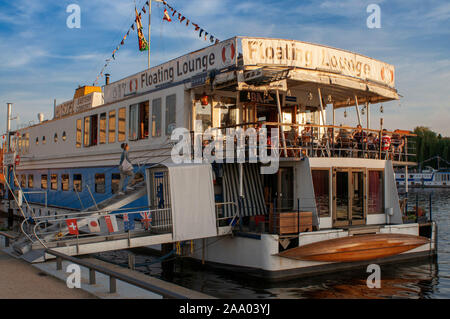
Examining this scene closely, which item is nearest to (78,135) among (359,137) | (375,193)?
(359,137)

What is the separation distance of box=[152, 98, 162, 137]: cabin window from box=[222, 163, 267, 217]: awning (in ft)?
11.5

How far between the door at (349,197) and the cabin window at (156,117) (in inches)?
265

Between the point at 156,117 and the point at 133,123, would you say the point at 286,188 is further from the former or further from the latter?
the point at 133,123

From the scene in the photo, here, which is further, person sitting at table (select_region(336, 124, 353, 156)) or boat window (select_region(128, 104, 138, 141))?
boat window (select_region(128, 104, 138, 141))

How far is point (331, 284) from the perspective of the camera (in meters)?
12.9

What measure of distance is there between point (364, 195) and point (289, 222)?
3.90 metres

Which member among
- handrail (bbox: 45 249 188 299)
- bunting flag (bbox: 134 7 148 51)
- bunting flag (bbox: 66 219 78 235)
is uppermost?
bunting flag (bbox: 134 7 148 51)

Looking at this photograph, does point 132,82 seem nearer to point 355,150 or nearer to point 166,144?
point 166,144

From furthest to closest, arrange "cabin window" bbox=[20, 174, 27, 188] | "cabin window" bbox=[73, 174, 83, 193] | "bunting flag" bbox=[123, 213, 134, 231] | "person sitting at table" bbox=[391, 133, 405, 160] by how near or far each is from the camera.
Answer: "cabin window" bbox=[20, 174, 27, 188]
"cabin window" bbox=[73, 174, 83, 193]
"person sitting at table" bbox=[391, 133, 405, 160]
"bunting flag" bbox=[123, 213, 134, 231]

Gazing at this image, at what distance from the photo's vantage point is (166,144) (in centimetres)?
1630

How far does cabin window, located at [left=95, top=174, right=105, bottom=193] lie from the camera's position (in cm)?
2005

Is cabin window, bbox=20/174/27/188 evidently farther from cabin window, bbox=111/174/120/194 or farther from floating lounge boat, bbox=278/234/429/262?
floating lounge boat, bbox=278/234/429/262

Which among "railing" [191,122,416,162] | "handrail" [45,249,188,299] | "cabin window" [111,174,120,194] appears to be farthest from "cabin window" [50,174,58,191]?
"handrail" [45,249,188,299]

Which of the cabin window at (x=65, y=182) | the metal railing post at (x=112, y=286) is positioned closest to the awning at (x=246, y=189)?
the metal railing post at (x=112, y=286)
